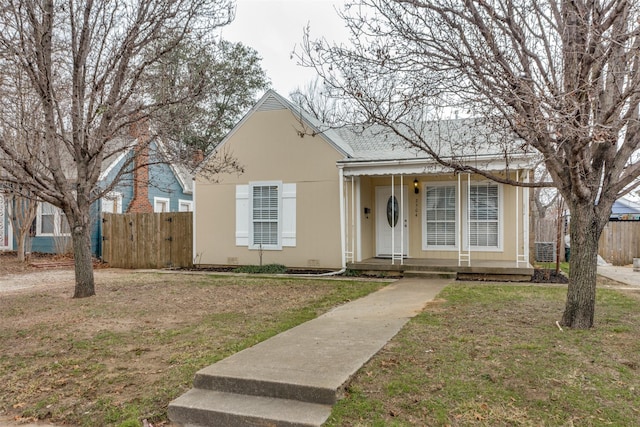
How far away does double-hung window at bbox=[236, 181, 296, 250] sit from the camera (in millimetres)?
11977

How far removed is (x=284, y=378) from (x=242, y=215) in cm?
910

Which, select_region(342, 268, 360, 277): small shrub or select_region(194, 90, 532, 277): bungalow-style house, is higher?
select_region(194, 90, 532, 277): bungalow-style house

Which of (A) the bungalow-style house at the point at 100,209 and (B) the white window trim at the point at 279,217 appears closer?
(B) the white window trim at the point at 279,217

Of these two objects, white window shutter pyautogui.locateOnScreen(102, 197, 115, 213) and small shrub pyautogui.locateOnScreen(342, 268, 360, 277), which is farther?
white window shutter pyautogui.locateOnScreen(102, 197, 115, 213)

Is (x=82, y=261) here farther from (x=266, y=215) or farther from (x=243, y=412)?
(x=243, y=412)

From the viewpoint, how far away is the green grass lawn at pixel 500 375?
3111 mm

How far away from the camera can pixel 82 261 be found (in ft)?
25.9

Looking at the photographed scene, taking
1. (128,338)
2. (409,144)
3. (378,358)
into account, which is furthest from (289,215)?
(378,358)

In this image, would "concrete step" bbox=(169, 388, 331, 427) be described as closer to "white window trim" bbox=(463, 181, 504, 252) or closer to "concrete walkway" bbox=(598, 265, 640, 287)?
"white window trim" bbox=(463, 181, 504, 252)

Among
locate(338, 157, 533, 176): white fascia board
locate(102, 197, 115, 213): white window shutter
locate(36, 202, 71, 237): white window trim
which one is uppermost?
locate(338, 157, 533, 176): white fascia board

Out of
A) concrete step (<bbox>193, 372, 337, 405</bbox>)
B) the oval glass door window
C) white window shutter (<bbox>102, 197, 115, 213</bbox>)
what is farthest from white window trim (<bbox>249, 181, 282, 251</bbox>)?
concrete step (<bbox>193, 372, 337, 405</bbox>)

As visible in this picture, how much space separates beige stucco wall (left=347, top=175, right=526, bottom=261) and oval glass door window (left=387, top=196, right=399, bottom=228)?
0.35 m

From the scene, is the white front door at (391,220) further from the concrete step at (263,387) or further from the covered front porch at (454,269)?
the concrete step at (263,387)

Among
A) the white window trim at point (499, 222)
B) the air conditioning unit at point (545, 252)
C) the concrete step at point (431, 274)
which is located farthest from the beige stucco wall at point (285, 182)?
the air conditioning unit at point (545, 252)
